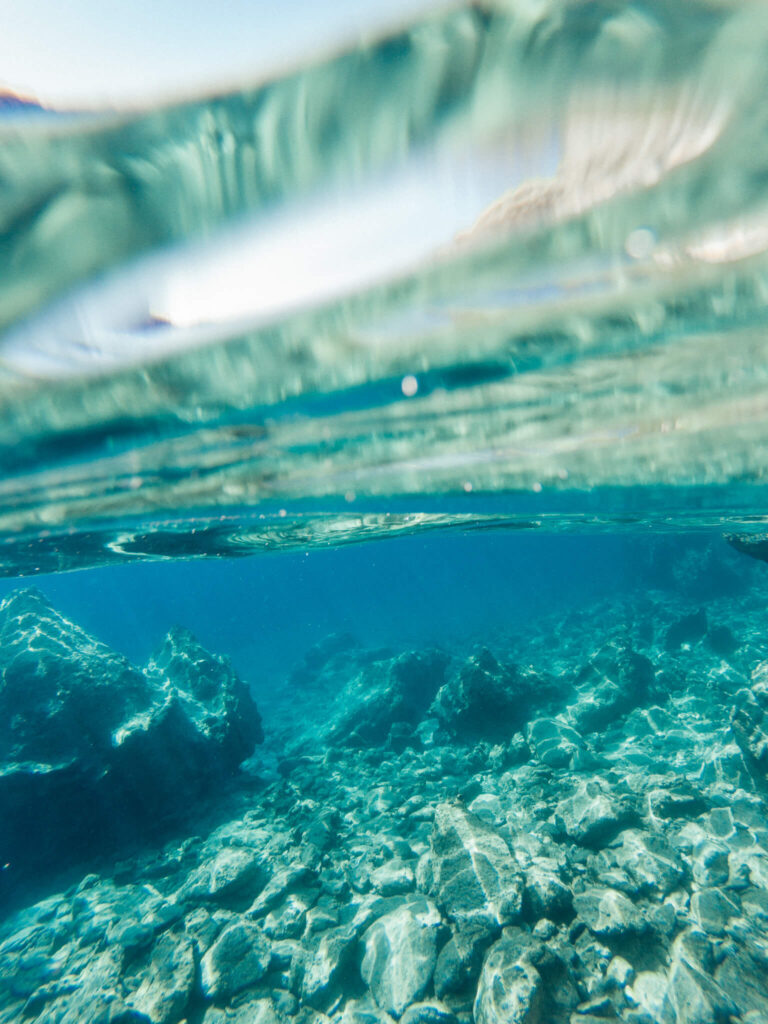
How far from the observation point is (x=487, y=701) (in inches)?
563

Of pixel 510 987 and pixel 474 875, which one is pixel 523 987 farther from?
pixel 474 875

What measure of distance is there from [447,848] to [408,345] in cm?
829

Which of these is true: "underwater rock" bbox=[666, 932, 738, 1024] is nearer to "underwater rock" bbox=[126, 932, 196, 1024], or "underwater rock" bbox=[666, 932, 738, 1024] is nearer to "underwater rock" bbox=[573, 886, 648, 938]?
"underwater rock" bbox=[573, 886, 648, 938]

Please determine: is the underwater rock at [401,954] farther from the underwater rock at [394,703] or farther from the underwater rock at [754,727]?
the underwater rock at [394,703]

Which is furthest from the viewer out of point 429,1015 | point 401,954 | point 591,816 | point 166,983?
point 591,816

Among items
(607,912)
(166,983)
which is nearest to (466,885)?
(607,912)

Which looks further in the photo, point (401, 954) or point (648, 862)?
point (648, 862)

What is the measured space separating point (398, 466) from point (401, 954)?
7268 millimetres

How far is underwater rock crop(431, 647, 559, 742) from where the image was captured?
14211 millimetres

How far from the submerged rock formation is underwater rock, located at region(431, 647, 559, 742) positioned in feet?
23.1

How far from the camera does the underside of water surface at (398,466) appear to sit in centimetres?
244

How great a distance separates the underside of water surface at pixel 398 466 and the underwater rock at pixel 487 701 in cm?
12

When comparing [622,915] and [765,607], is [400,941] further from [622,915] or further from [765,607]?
[765,607]

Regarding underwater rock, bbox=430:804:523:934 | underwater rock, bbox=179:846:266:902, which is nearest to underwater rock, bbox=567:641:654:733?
underwater rock, bbox=430:804:523:934
